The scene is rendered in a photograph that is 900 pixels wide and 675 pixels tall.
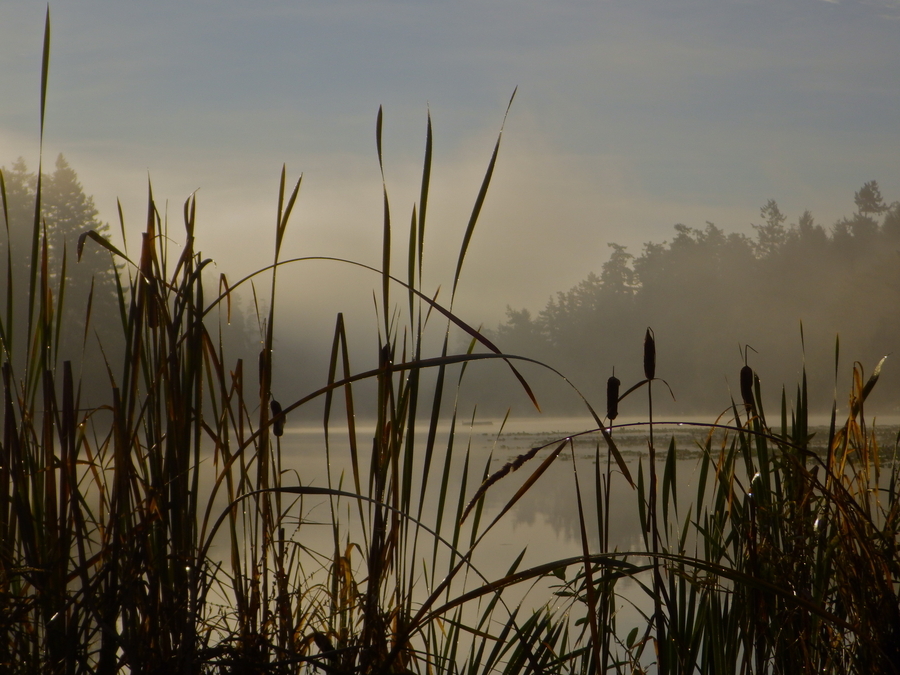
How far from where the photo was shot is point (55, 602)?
56 centimetres

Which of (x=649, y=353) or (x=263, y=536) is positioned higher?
(x=649, y=353)

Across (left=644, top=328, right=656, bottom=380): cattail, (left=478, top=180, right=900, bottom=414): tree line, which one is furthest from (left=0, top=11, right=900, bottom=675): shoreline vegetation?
(left=478, top=180, right=900, bottom=414): tree line

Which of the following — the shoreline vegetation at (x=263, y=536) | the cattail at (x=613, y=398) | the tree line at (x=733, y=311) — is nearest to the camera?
the shoreline vegetation at (x=263, y=536)

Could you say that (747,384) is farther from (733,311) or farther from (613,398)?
(733,311)

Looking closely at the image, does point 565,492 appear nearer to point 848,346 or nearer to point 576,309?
point 848,346

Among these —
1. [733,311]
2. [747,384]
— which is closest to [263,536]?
[747,384]

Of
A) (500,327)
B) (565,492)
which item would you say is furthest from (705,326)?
(565,492)

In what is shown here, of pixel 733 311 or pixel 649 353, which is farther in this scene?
pixel 733 311

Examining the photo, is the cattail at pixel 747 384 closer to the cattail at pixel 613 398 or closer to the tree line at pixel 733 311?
the cattail at pixel 613 398

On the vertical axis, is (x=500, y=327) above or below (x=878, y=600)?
above

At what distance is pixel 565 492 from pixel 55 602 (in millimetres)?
4934

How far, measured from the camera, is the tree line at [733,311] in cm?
1606

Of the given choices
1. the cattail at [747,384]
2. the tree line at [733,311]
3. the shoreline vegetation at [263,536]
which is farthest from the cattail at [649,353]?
the tree line at [733,311]

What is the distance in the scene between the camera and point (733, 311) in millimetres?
21047
